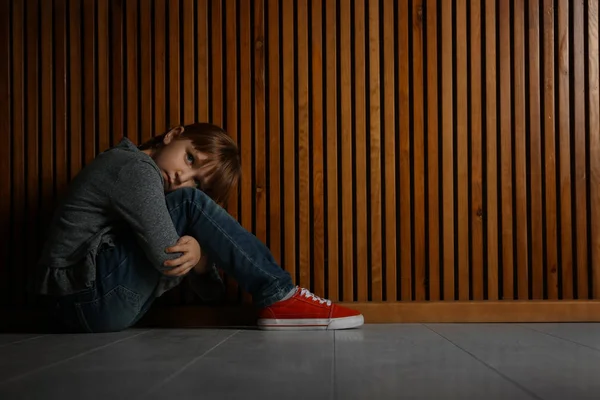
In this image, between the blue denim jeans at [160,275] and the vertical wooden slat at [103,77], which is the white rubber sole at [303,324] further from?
the vertical wooden slat at [103,77]

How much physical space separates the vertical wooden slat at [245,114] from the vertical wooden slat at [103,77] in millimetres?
316

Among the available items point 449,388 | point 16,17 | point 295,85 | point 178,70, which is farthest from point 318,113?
point 449,388

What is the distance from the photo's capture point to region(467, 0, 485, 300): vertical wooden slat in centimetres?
226

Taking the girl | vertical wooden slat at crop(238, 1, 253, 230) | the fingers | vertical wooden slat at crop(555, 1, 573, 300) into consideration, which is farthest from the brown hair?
vertical wooden slat at crop(555, 1, 573, 300)

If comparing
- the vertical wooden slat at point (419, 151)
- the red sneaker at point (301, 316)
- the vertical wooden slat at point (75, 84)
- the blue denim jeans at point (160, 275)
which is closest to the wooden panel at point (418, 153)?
the vertical wooden slat at point (419, 151)

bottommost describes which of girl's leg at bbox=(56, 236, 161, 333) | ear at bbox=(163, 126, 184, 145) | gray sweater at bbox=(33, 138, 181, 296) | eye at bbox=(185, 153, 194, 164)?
girl's leg at bbox=(56, 236, 161, 333)

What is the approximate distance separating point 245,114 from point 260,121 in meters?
0.05

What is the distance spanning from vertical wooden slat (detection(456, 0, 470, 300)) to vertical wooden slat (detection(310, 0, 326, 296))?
436mm

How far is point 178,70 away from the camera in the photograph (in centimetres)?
230

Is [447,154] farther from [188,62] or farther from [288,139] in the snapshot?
[188,62]

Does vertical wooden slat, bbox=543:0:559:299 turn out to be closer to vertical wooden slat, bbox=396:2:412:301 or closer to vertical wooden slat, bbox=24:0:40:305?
vertical wooden slat, bbox=396:2:412:301

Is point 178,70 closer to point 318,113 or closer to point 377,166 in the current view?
point 318,113

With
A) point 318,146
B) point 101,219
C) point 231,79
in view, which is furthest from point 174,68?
point 101,219

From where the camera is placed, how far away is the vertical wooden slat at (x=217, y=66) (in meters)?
2.29
